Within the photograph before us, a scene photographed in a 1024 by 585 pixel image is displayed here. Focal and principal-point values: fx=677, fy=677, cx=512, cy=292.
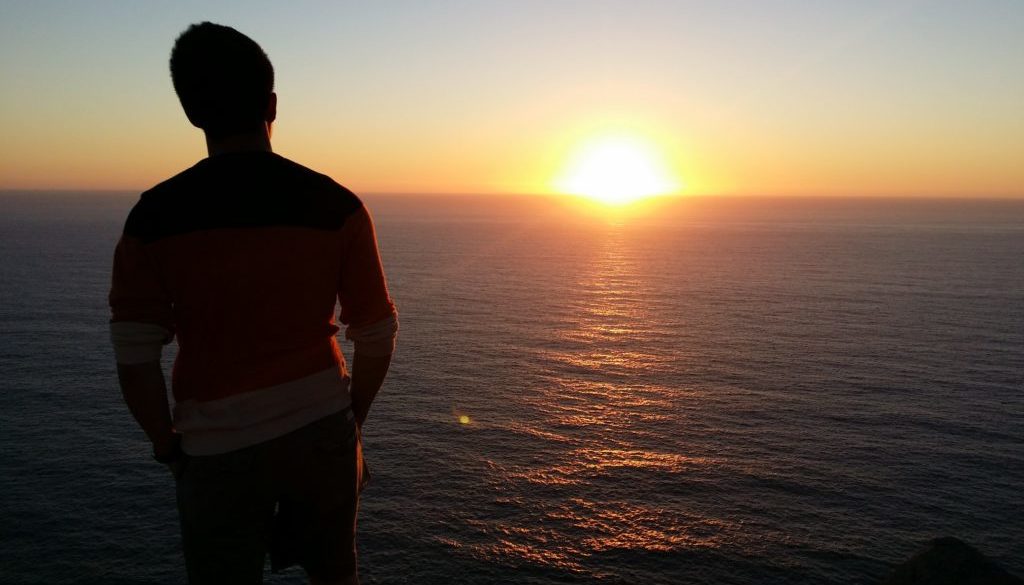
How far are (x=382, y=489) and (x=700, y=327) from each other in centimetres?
5446

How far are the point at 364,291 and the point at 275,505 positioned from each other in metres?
1.15

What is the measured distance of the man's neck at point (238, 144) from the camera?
3.16m

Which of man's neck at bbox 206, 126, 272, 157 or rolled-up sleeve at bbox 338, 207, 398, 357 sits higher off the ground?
man's neck at bbox 206, 126, 272, 157

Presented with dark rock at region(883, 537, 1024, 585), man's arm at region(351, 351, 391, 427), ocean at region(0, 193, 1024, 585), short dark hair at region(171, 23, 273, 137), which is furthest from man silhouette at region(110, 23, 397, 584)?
ocean at region(0, 193, 1024, 585)

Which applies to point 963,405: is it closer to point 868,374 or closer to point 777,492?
point 868,374

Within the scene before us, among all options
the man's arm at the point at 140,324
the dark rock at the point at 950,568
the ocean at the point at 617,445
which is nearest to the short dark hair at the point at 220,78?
the man's arm at the point at 140,324

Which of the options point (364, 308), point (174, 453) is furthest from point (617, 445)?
point (174, 453)

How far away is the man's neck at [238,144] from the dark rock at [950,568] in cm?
2458

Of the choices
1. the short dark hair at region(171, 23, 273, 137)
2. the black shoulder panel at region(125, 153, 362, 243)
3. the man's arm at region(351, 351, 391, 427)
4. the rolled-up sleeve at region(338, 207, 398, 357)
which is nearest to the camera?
the black shoulder panel at region(125, 153, 362, 243)

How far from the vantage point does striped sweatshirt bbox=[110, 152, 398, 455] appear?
2.91 metres

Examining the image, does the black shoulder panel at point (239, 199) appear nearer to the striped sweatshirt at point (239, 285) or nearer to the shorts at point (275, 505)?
the striped sweatshirt at point (239, 285)

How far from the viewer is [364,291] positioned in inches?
132

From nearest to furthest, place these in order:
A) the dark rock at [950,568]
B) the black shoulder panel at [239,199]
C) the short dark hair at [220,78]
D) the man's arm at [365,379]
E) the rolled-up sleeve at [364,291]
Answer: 1. the black shoulder panel at [239,199]
2. the short dark hair at [220,78]
3. the rolled-up sleeve at [364,291]
4. the man's arm at [365,379]
5. the dark rock at [950,568]

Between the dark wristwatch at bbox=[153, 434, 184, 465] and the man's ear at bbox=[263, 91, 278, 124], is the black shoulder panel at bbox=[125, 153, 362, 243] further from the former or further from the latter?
the dark wristwatch at bbox=[153, 434, 184, 465]
